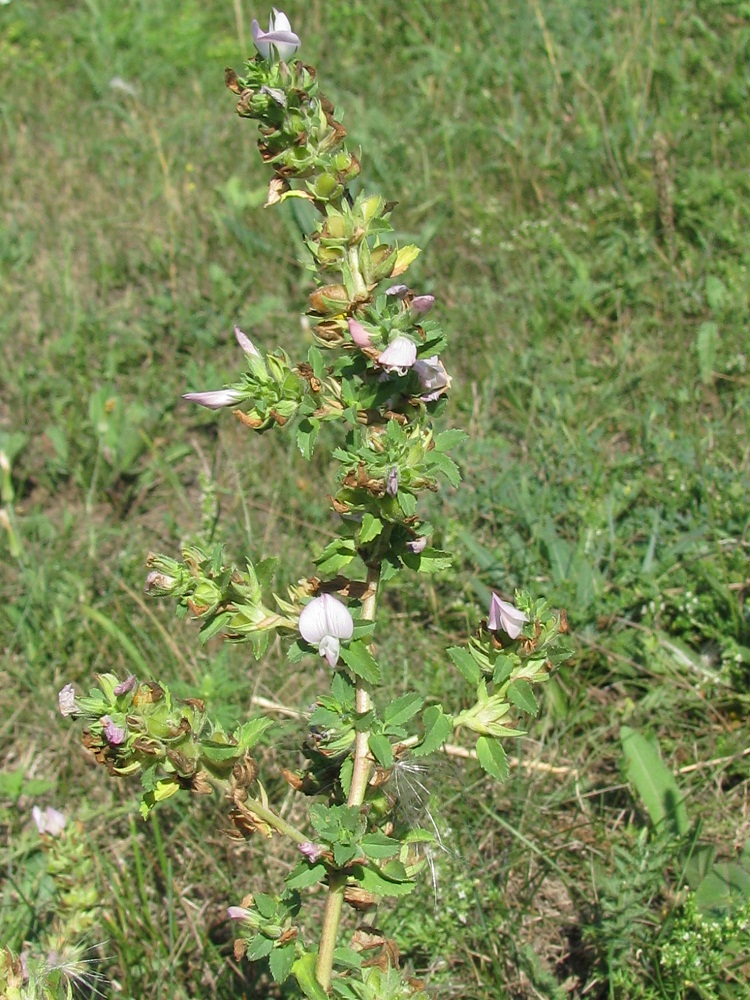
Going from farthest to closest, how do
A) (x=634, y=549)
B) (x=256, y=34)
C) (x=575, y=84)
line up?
1. (x=575, y=84)
2. (x=634, y=549)
3. (x=256, y=34)

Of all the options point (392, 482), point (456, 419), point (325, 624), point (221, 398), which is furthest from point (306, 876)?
point (456, 419)

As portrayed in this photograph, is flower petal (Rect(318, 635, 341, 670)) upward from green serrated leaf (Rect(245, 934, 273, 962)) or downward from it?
upward

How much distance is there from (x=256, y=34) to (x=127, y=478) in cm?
249

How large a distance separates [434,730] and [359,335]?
22.1 inches

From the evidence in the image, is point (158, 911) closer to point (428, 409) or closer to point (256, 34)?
point (428, 409)

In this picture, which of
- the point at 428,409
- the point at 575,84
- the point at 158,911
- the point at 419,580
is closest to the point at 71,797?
the point at 158,911

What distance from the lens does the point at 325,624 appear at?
1.48 metres

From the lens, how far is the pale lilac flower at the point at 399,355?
1.41 metres

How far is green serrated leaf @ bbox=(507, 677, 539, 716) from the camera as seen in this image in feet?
→ 5.06

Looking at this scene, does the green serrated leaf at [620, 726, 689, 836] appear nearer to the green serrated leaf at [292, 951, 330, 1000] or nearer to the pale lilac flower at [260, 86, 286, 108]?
the green serrated leaf at [292, 951, 330, 1000]

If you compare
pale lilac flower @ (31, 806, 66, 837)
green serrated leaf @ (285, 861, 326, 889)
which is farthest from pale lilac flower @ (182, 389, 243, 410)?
pale lilac flower @ (31, 806, 66, 837)

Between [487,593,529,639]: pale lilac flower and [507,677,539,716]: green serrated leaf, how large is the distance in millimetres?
77

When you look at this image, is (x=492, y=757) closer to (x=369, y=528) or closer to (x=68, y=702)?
(x=369, y=528)

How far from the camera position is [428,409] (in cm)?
160
